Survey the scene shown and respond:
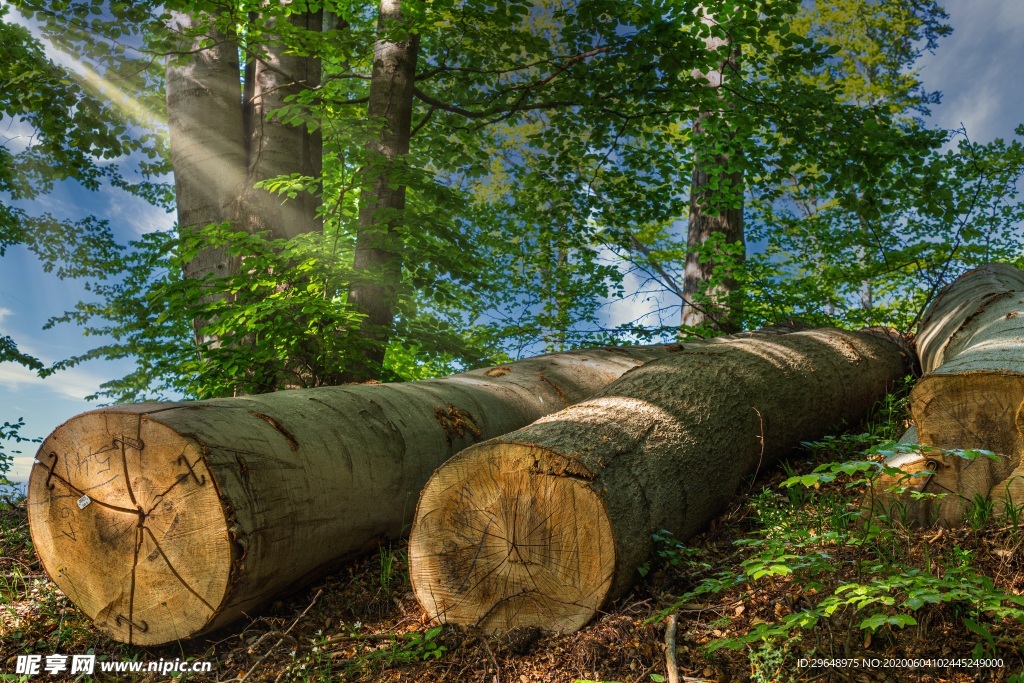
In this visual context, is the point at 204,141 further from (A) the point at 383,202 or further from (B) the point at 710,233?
(B) the point at 710,233

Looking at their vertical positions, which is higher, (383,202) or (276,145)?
(276,145)

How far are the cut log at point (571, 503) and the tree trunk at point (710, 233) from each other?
4.29 meters

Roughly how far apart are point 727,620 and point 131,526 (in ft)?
9.78

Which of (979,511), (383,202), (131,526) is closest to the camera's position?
(979,511)

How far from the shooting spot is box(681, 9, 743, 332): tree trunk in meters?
7.95

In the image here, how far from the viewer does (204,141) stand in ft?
24.6

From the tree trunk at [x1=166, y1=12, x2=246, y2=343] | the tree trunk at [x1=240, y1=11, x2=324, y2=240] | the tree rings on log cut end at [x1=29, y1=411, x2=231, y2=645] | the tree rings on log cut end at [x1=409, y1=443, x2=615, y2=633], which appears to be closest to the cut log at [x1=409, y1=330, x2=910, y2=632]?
the tree rings on log cut end at [x1=409, y1=443, x2=615, y2=633]

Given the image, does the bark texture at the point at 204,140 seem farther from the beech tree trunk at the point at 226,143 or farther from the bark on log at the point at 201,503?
the bark on log at the point at 201,503

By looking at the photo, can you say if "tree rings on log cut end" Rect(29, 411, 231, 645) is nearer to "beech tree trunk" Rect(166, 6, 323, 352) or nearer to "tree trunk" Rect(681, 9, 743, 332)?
"beech tree trunk" Rect(166, 6, 323, 352)

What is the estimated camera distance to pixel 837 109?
732 cm

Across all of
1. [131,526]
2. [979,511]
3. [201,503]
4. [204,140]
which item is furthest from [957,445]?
[204,140]

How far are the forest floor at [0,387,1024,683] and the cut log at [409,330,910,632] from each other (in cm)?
14

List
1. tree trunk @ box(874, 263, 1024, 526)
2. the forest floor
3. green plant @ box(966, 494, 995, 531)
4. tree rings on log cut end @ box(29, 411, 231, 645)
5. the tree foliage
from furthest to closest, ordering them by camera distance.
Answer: the tree foliage, tree rings on log cut end @ box(29, 411, 231, 645), tree trunk @ box(874, 263, 1024, 526), green plant @ box(966, 494, 995, 531), the forest floor

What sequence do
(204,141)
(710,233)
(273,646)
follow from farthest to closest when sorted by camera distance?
(710,233), (204,141), (273,646)
